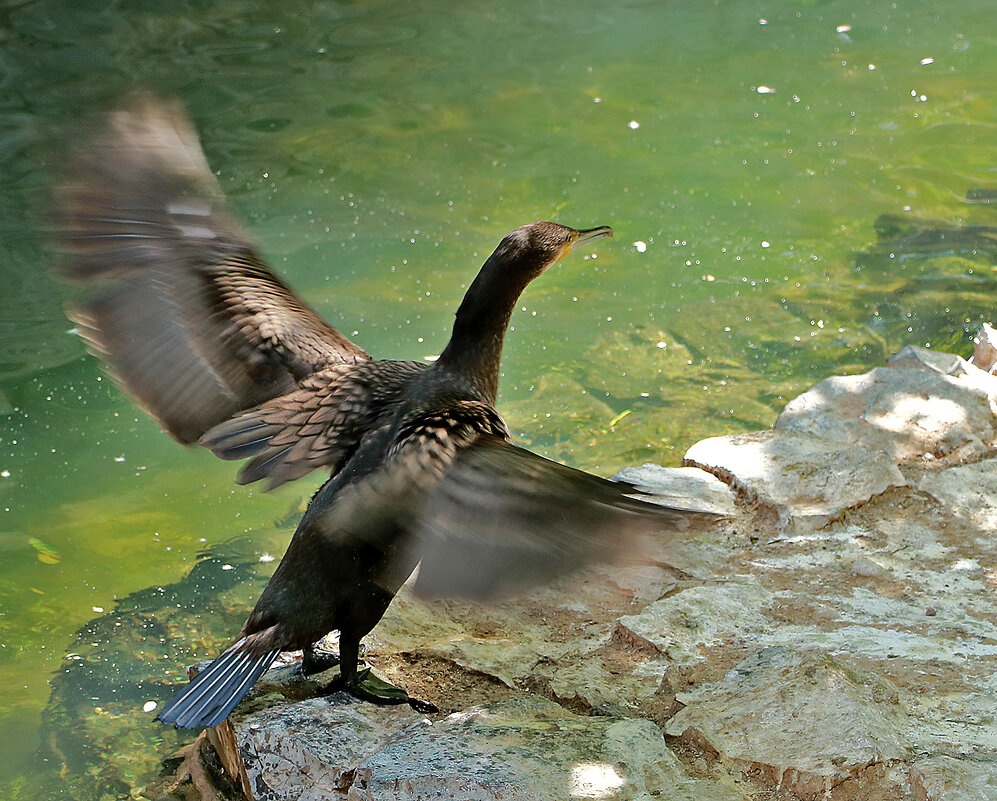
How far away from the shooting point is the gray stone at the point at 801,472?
403 centimetres

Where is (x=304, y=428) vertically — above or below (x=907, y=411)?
above

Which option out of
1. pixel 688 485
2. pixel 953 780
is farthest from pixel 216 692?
pixel 688 485

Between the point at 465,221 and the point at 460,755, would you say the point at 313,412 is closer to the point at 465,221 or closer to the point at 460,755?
the point at 460,755

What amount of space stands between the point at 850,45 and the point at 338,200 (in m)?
5.13

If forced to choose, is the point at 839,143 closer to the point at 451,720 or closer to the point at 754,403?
the point at 754,403

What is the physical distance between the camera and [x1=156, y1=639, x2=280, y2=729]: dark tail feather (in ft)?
8.21

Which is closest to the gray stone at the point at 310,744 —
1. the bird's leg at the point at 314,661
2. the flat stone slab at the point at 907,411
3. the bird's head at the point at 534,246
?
the bird's leg at the point at 314,661

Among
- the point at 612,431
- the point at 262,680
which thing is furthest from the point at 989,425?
the point at 262,680

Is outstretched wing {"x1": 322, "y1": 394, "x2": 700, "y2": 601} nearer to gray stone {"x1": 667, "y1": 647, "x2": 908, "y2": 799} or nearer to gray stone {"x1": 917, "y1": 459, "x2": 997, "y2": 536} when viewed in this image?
gray stone {"x1": 667, "y1": 647, "x2": 908, "y2": 799}

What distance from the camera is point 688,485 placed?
414cm

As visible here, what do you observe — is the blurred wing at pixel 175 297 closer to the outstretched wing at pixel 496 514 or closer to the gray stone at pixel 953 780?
the outstretched wing at pixel 496 514

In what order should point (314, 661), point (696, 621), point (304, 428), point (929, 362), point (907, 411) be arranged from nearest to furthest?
1. point (304, 428)
2. point (314, 661)
3. point (696, 621)
4. point (907, 411)
5. point (929, 362)

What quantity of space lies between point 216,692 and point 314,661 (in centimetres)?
60

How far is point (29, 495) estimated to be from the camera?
4875 millimetres
